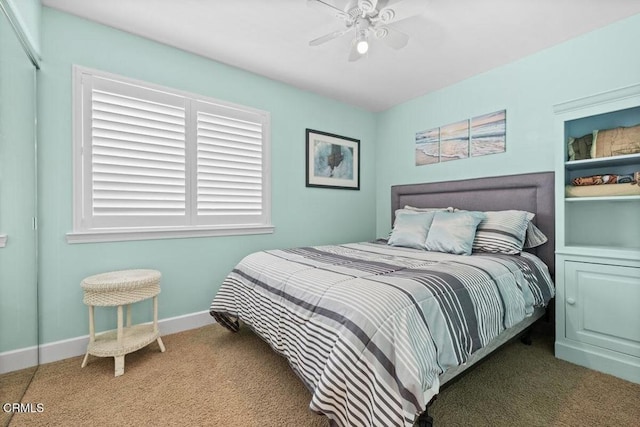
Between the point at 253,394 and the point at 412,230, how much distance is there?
190 centimetres

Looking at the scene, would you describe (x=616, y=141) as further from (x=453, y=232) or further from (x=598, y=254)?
(x=453, y=232)

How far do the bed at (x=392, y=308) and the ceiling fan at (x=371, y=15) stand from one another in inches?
62.1

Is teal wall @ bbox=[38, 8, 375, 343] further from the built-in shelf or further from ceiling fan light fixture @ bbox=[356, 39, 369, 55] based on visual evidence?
the built-in shelf

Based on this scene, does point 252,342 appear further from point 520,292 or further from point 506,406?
point 520,292

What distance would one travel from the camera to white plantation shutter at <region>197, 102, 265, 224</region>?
2.71 m

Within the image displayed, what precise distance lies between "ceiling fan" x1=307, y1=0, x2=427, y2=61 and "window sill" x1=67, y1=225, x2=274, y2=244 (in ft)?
6.07

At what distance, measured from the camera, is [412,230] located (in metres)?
2.72

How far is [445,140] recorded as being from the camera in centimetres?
329

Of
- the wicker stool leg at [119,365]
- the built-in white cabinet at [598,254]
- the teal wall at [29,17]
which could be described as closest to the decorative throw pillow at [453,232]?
the built-in white cabinet at [598,254]

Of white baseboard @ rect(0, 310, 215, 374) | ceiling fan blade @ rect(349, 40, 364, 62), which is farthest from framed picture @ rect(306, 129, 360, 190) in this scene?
white baseboard @ rect(0, 310, 215, 374)

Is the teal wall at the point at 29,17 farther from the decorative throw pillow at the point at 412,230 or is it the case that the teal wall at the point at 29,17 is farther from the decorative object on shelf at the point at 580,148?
the decorative object on shelf at the point at 580,148

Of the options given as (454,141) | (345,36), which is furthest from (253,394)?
(454,141)

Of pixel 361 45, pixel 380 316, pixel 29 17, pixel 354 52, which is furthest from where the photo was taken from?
→ pixel 354 52

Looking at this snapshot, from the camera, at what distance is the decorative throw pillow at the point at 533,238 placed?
2422 mm
